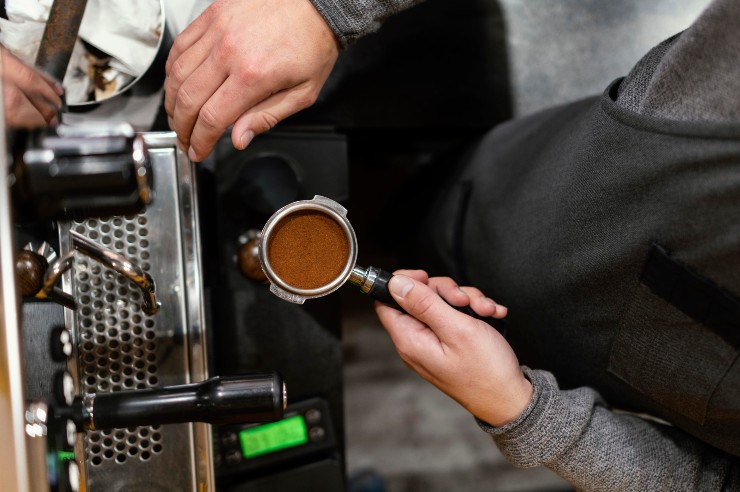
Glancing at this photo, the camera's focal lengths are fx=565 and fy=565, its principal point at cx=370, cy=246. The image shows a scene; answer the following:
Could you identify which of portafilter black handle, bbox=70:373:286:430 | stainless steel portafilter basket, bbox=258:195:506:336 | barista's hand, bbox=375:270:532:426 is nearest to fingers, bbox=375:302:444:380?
barista's hand, bbox=375:270:532:426

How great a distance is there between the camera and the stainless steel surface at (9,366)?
0.45 meters

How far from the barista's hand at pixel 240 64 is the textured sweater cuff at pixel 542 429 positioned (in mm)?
518

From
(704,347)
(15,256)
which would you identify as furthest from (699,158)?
(15,256)

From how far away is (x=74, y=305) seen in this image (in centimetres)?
65

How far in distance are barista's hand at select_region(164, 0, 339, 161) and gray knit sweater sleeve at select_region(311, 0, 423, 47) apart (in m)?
0.01

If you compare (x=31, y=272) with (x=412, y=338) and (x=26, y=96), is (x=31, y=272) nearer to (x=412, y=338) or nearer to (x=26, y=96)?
(x=26, y=96)

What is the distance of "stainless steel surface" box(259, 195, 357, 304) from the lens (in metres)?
0.68

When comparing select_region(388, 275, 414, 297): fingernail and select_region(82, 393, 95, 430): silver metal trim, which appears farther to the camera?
select_region(388, 275, 414, 297): fingernail

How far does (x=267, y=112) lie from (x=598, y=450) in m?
0.64

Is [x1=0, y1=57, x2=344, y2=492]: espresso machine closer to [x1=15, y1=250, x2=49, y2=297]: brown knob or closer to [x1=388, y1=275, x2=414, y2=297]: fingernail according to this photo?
[x1=15, y1=250, x2=49, y2=297]: brown knob

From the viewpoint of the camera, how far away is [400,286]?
0.74 meters

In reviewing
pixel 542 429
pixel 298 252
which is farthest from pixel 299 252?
pixel 542 429

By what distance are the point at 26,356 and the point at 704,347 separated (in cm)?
73

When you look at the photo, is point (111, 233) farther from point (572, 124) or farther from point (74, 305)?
point (572, 124)
